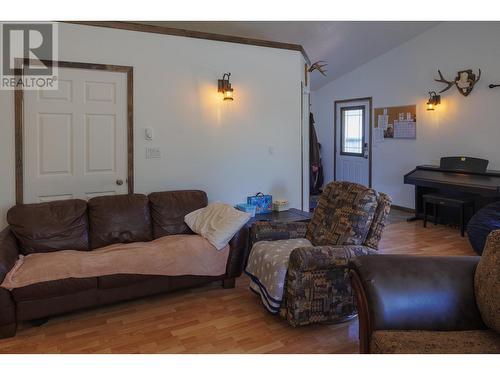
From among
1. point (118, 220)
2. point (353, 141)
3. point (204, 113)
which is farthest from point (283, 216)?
point (353, 141)

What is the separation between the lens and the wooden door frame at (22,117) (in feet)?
11.2

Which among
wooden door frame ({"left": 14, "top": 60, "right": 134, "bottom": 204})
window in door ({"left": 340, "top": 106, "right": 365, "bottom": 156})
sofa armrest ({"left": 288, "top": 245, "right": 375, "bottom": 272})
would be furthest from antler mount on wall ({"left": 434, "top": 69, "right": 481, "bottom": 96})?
wooden door frame ({"left": 14, "top": 60, "right": 134, "bottom": 204})

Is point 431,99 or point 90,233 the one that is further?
point 431,99

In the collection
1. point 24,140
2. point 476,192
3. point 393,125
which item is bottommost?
point 476,192

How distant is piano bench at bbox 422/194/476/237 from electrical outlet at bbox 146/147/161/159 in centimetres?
389

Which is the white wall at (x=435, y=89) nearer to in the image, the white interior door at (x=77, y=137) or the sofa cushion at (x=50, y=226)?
the white interior door at (x=77, y=137)

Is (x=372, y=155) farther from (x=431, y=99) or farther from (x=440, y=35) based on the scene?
(x=440, y=35)

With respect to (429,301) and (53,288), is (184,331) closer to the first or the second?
(53,288)

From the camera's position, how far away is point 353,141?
25.9ft

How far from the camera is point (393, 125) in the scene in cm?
686

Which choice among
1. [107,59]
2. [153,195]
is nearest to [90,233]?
[153,195]

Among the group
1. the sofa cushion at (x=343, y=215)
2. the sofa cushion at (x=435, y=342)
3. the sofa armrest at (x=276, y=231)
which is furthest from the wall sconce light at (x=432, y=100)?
the sofa cushion at (x=435, y=342)

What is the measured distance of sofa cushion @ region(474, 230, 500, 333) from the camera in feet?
5.76

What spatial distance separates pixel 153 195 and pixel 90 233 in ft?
2.10
